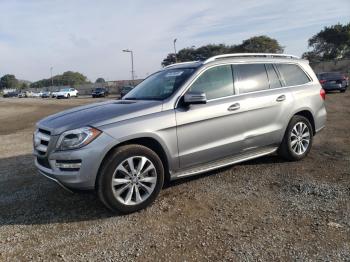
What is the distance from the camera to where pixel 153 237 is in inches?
159

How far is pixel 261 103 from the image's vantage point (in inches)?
233

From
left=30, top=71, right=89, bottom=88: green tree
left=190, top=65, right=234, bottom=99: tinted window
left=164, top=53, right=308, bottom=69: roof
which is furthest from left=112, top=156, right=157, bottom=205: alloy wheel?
left=30, top=71, right=89, bottom=88: green tree

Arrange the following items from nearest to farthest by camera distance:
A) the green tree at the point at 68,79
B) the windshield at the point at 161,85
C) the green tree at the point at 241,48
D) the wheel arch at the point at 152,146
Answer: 1. the wheel arch at the point at 152,146
2. the windshield at the point at 161,85
3. the green tree at the point at 241,48
4. the green tree at the point at 68,79

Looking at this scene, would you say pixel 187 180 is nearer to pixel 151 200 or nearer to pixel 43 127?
pixel 151 200

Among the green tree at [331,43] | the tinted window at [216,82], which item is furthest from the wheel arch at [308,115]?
the green tree at [331,43]

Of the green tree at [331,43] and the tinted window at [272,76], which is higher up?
the green tree at [331,43]

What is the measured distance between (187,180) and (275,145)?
1.55 meters

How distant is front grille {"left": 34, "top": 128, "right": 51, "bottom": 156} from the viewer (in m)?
4.73

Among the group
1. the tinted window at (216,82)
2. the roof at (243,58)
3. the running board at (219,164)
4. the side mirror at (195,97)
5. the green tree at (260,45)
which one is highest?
the green tree at (260,45)

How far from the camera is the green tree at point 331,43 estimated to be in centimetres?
7488

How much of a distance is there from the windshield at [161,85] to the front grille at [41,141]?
145cm

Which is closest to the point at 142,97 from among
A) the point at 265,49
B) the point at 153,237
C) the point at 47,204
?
the point at 47,204

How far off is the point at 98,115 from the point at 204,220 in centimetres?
174

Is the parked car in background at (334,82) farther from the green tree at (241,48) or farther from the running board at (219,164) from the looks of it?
the green tree at (241,48)
